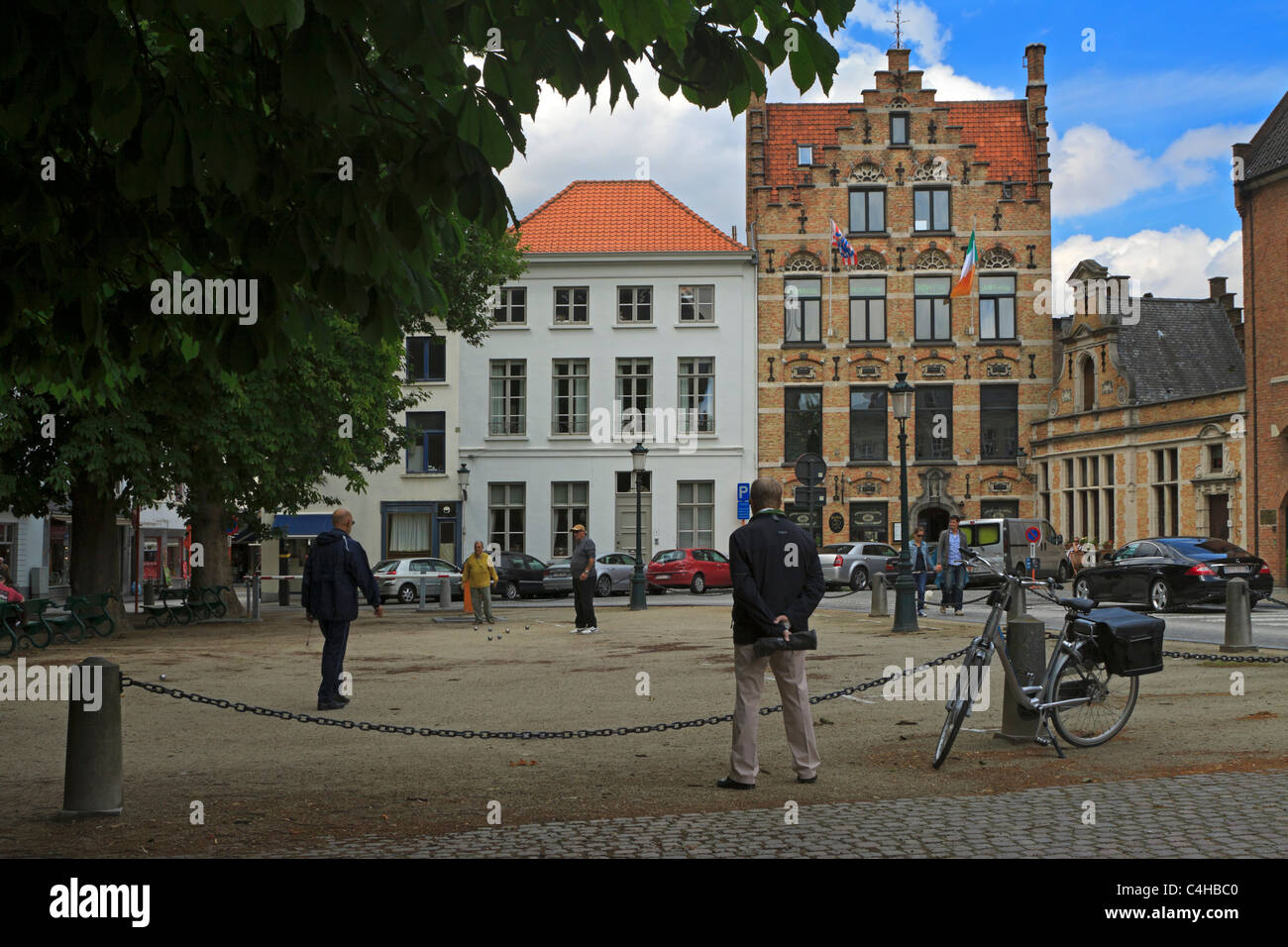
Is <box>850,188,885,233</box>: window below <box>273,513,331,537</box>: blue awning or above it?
above

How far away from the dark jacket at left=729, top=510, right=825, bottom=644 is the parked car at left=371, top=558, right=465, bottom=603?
3066 cm

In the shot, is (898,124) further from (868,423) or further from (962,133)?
(868,423)

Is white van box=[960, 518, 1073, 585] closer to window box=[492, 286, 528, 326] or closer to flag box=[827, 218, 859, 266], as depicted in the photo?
flag box=[827, 218, 859, 266]

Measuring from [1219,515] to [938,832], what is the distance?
3756 cm

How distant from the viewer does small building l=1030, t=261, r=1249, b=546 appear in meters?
40.2

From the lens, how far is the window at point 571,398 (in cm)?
4897

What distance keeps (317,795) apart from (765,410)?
41.0 meters

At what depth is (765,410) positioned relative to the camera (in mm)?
48156

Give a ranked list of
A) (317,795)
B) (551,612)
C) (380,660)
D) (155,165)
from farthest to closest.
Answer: (551,612) → (380,660) → (317,795) → (155,165)

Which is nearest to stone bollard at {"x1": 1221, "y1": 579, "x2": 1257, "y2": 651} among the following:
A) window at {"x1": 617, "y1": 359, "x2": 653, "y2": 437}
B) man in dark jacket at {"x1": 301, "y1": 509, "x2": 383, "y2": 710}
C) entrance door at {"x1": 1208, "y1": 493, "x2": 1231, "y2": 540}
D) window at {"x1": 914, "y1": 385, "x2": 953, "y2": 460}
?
man in dark jacket at {"x1": 301, "y1": 509, "x2": 383, "y2": 710}

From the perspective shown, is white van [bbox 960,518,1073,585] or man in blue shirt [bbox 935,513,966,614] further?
white van [bbox 960,518,1073,585]

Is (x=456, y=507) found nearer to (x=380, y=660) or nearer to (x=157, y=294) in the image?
(x=380, y=660)

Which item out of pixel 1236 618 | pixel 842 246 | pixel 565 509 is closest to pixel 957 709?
pixel 1236 618

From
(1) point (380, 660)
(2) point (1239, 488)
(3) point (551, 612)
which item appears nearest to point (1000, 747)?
(1) point (380, 660)
